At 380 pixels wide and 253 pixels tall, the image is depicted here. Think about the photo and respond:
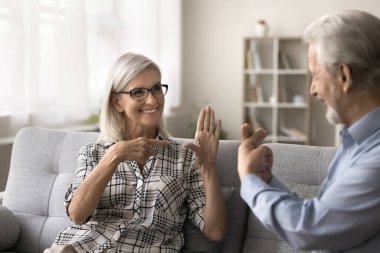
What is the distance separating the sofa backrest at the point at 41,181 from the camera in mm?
2525

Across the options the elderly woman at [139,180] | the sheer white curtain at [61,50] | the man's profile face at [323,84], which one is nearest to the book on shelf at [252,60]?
the sheer white curtain at [61,50]

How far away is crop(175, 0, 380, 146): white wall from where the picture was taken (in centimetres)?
669

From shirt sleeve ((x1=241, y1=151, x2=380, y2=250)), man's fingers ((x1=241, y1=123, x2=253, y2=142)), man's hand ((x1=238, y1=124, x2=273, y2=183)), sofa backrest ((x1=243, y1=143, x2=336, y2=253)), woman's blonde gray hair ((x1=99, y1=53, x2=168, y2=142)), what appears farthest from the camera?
woman's blonde gray hair ((x1=99, y1=53, x2=168, y2=142))

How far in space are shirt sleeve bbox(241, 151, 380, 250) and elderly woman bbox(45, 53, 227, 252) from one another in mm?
711

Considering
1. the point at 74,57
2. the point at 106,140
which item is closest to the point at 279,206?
the point at 106,140

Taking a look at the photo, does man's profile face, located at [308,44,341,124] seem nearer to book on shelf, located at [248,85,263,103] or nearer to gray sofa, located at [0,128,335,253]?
gray sofa, located at [0,128,335,253]

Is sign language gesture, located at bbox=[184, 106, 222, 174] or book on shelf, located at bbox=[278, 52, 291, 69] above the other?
book on shelf, located at bbox=[278, 52, 291, 69]

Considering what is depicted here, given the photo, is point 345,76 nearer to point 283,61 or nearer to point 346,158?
point 346,158

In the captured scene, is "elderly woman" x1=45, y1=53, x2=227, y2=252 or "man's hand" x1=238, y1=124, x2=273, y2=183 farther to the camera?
"elderly woman" x1=45, y1=53, x2=227, y2=252

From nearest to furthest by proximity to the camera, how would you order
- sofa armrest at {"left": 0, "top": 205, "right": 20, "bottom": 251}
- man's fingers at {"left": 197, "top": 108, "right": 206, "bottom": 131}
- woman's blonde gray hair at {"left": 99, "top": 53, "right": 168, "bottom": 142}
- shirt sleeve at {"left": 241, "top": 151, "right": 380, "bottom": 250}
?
shirt sleeve at {"left": 241, "top": 151, "right": 380, "bottom": 250} → man's fingers at {"left": 197, "top": 108, "right": 206, "bottom": 131} → woman's blonde gray hair at {"left": 99, "top": 53, "right": 168, "bottom": 142} → sofa armrest at {"left": 0, "top": 205, "right": 20, "bottom": 251}

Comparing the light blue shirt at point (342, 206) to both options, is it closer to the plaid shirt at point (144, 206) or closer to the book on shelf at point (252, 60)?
the plaid shirt at point (144, 206)

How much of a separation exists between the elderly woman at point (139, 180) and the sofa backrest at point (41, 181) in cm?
21

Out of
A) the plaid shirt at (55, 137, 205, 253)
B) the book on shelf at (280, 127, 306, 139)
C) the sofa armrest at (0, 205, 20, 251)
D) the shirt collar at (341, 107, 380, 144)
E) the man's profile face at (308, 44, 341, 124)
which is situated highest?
the man's profile face at (308, 44, 341, 124)

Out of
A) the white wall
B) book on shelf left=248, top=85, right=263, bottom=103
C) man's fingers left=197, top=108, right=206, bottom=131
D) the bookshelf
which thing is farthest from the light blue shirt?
the white wall
